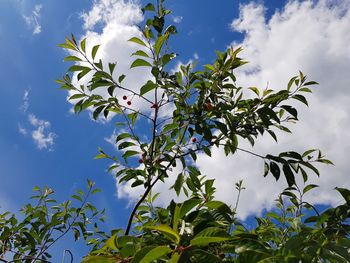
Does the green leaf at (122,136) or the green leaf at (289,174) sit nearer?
the green leaf at (289,174)

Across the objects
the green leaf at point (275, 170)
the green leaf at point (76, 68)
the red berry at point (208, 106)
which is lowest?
the green leaf at point (275, 170)

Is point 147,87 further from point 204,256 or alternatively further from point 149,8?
point 204,256

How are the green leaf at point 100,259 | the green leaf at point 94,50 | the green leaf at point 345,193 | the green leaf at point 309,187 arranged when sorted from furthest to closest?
the green leaf at point 94,50, the green leaf at point 309,187, the green leaf at point 345,193, the green leaf at point 100,259

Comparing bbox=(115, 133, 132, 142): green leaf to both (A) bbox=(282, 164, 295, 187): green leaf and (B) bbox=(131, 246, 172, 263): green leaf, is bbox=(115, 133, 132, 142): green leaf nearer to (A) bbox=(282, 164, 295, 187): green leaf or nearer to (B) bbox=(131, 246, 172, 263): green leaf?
(A) bbox=(282, 164, 295, 187): green leaf

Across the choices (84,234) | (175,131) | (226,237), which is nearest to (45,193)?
(84,234)

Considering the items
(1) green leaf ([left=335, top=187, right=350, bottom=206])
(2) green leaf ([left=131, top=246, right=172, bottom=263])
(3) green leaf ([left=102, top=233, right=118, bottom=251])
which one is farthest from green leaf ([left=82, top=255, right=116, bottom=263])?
(1) green leaf ([left=335, top=187, right=350, bottom=206])

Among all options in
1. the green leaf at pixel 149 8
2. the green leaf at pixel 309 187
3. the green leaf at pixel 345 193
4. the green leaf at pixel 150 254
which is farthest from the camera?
the green leaf at pixel 149 8

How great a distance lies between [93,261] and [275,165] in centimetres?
172

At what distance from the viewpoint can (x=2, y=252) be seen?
137 inches

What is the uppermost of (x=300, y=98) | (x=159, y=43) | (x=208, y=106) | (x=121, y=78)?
(x=121, y=78)

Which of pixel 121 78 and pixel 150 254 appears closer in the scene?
pixel 150 254

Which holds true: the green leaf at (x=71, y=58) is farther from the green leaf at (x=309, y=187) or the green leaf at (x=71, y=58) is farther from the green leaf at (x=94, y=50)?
the green leaf at (x=309, y=187)

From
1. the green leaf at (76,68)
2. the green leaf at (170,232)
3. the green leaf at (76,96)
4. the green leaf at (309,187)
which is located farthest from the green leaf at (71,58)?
the green leaf at (170,232)

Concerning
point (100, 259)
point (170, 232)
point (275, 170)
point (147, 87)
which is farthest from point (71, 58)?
point (170, 232)
